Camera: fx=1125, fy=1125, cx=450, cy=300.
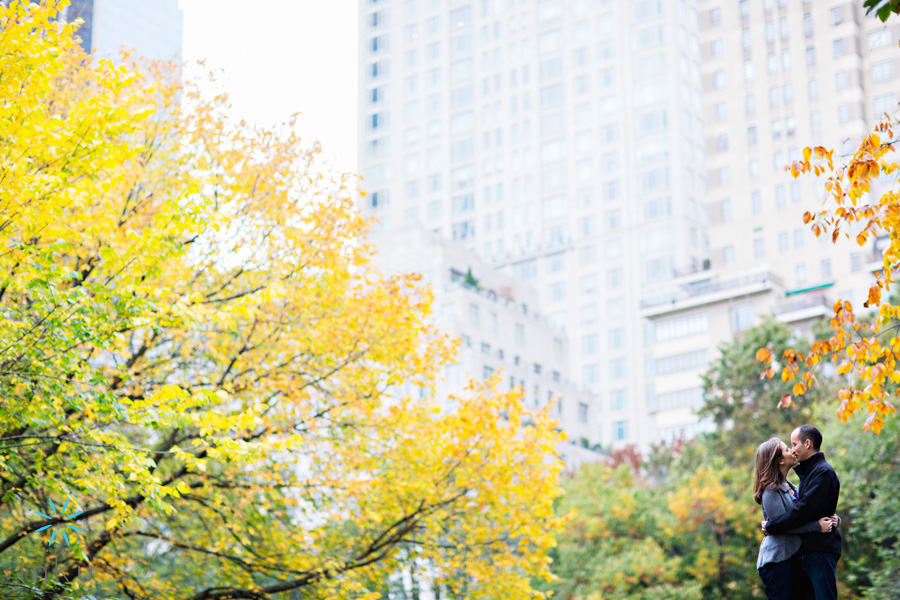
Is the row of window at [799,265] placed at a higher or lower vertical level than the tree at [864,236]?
higher

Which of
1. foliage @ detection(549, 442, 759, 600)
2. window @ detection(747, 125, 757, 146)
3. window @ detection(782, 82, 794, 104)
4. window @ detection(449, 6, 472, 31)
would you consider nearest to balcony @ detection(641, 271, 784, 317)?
window @ detection(747, 125, 757, 146)

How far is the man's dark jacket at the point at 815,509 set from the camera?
859cm

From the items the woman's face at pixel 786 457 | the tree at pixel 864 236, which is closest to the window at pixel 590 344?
the tree at pixel 864 236

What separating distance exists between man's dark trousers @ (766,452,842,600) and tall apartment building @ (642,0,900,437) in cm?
8559

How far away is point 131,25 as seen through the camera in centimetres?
2922

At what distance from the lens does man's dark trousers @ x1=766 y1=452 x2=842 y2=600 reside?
859 centimetres

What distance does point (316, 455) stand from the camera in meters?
20.6

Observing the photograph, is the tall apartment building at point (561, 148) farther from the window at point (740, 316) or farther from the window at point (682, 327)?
the window at point (740, 316)

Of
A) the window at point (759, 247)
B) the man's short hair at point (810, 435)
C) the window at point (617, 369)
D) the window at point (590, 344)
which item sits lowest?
the man's short hair at point (810, 435)

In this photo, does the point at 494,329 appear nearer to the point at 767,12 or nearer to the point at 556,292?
the point at 556,292

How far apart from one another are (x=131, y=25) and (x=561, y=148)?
107m

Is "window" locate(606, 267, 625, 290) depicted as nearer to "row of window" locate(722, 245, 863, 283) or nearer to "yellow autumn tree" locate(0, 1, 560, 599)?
"row of window" locate(722, 245, 863, 283)

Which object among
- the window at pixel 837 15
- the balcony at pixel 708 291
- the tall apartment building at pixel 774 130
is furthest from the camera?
the window at pixel 837 15

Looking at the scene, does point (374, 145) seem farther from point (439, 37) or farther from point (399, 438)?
point (399, 438)
